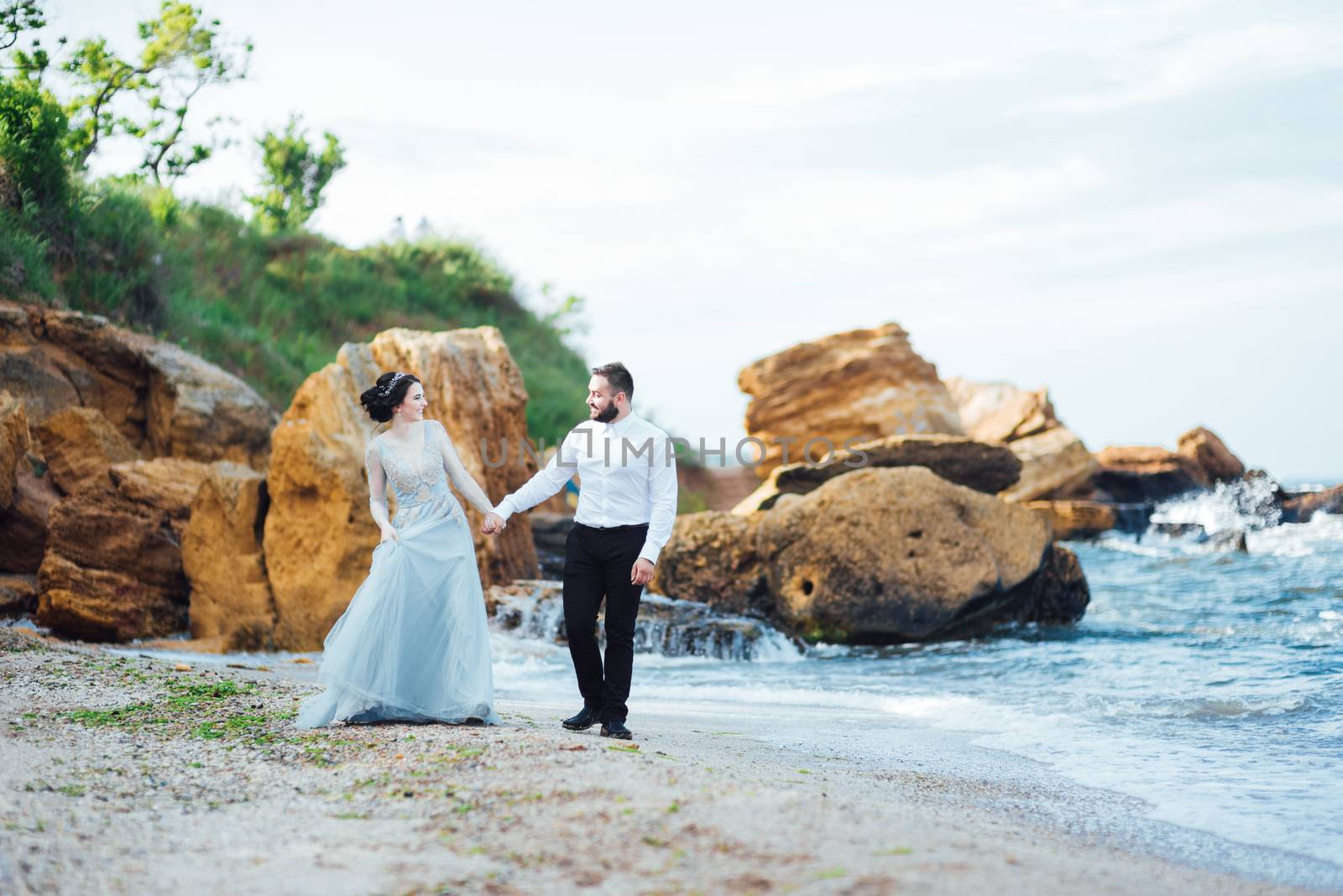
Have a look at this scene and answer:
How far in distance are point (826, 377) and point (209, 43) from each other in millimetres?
16499

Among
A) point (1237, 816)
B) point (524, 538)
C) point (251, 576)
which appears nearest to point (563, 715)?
point (1237, 816)

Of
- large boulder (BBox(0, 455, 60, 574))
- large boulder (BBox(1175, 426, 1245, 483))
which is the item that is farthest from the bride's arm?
large boulder (BBox(1175, 426, 1245, 483))

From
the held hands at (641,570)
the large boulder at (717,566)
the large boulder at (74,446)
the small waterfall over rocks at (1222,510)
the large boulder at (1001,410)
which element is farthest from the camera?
the large boulder at (1001,410)

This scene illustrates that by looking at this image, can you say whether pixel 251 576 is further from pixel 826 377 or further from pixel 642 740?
pixel 826 377

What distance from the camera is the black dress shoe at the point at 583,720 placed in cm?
654

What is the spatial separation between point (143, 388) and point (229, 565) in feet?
16.3

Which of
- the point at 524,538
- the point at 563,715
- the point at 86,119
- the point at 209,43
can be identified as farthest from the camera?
the point at 209,43

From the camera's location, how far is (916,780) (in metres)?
6.21

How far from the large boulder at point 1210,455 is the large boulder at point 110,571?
30.0 m

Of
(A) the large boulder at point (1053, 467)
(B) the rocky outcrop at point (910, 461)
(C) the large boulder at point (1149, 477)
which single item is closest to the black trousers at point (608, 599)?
(B) the rocky outcrop at point (910, 461)

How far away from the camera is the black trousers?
645 centimetres

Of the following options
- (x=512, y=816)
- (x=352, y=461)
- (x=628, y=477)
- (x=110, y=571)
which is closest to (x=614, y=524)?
(x=628, y=477)

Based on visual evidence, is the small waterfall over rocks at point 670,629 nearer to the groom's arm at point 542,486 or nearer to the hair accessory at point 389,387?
the groom's arm at point 542,486

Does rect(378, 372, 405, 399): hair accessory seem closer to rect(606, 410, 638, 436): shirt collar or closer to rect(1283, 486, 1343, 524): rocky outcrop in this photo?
rect(606, 410, 638, 436): shirt collar
